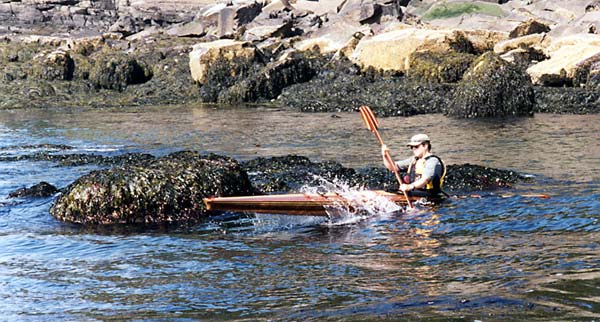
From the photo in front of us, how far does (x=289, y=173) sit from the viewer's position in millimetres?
12867

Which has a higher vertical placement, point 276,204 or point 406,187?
point 406,187

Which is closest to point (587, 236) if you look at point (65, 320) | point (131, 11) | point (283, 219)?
point (283, 219)

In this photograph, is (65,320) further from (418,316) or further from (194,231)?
(194,231)

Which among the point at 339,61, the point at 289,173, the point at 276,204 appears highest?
the point at 339,61

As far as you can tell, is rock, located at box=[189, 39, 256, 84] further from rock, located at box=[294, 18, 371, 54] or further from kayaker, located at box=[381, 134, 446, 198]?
kayaker, located at box=[381, 134, 446, 198]

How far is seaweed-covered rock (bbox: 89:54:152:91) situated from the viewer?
3052 cm

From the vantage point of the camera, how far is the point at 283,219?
33.6 ft

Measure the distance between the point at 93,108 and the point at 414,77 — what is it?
11379 mm

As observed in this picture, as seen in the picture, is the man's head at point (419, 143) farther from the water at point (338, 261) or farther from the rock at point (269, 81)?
the rock at point (269, 81)

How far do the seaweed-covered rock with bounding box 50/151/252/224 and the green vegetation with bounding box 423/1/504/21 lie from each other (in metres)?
27.7

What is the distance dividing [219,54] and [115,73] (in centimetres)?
500

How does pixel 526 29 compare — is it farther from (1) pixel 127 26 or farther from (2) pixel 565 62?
(1) pixel 127 26

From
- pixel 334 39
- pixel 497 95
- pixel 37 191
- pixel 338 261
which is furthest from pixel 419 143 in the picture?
pixel 334 39

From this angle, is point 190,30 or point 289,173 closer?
point 289,173
